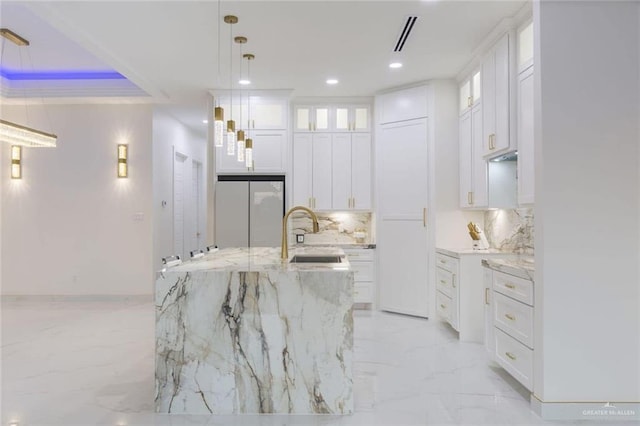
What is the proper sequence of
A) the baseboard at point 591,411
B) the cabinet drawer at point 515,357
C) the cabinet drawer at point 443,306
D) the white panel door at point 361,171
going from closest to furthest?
the baseboard at point 591,411 → the cabinet drawer at point 515,357 → the cabinet drawer at point 443,306 → the white panel door at point 361,171

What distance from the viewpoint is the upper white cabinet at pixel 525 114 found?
316 centimetres

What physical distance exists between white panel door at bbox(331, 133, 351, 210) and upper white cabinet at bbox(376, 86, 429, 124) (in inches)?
21.8

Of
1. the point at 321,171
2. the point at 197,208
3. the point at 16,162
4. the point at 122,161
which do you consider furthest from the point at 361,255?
the point at 16,162

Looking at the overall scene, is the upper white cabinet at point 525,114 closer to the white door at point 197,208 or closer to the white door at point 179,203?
the white door at point 179,203

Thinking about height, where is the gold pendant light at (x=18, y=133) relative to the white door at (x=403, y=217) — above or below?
above

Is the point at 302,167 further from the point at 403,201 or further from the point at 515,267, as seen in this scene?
the point at 515,267

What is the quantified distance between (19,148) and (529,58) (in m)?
6.32

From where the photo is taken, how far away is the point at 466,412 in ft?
8.42

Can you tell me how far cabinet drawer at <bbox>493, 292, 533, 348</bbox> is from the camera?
106 inches

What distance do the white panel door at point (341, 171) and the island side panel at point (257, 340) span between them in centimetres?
317

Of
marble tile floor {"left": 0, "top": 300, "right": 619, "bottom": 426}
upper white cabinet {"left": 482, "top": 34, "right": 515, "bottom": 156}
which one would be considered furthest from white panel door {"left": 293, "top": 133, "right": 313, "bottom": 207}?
upper white cabinet {"left": 482, "top": 34, "right": 515, "bottom": 156}

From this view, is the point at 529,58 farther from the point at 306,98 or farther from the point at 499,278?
the point at 306,98

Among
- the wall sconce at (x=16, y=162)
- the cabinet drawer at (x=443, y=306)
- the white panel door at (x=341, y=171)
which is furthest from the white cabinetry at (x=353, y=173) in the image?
the wall sconce at (x=16, y=162)

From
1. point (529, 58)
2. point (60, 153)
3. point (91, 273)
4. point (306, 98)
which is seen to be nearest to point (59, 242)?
point (91, 273)
